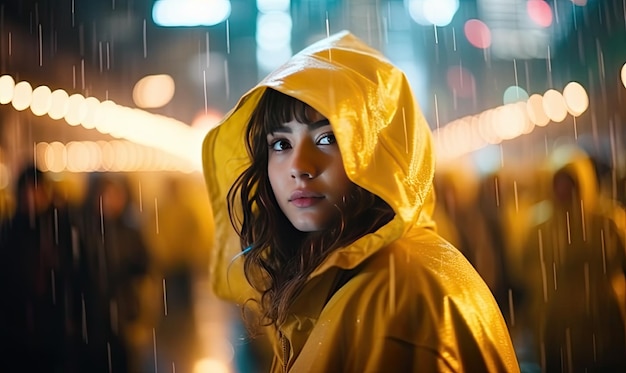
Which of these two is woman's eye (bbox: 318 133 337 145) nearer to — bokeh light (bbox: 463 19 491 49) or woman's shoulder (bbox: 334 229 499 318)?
woman's shoulder (bbox: 334 229 499 318)

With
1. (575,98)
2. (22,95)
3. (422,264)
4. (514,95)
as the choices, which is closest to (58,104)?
(22,95)

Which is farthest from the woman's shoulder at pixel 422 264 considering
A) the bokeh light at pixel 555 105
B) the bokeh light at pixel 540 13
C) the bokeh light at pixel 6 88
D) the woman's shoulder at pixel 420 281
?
Answer: the bokeh light at pixel 555 105

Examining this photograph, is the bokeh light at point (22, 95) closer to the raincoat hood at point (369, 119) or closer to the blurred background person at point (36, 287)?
the blurred background person at point (36, 287)

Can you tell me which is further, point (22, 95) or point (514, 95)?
point (514, 95)

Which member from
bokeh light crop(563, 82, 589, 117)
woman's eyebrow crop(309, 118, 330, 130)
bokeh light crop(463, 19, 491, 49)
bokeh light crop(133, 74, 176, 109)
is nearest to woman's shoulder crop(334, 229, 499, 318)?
woman's eyebrow crop(309, 118, 330, 130)

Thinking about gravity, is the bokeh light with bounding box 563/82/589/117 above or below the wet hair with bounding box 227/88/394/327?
above

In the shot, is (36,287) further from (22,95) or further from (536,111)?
(536,111)

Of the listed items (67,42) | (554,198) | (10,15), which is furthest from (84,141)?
(554,198)

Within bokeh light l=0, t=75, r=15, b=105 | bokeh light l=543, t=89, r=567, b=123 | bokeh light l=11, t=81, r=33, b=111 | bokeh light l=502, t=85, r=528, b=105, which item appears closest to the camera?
bokeh light l=0, t=75, r=15, b=105

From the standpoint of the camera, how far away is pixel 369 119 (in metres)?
1.06

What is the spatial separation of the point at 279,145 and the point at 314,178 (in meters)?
0.11

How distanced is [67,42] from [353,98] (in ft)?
13.7

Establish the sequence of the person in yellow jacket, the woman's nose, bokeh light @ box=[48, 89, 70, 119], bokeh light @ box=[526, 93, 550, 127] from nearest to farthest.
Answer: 1. the person in yellow jacket
2. the woman's nose
3. bokeh light @ box=[48, 89, 70, 119]
4. bokeh light @ box=[526, 93, 550, 127]

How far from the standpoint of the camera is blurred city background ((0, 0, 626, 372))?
2652mm
